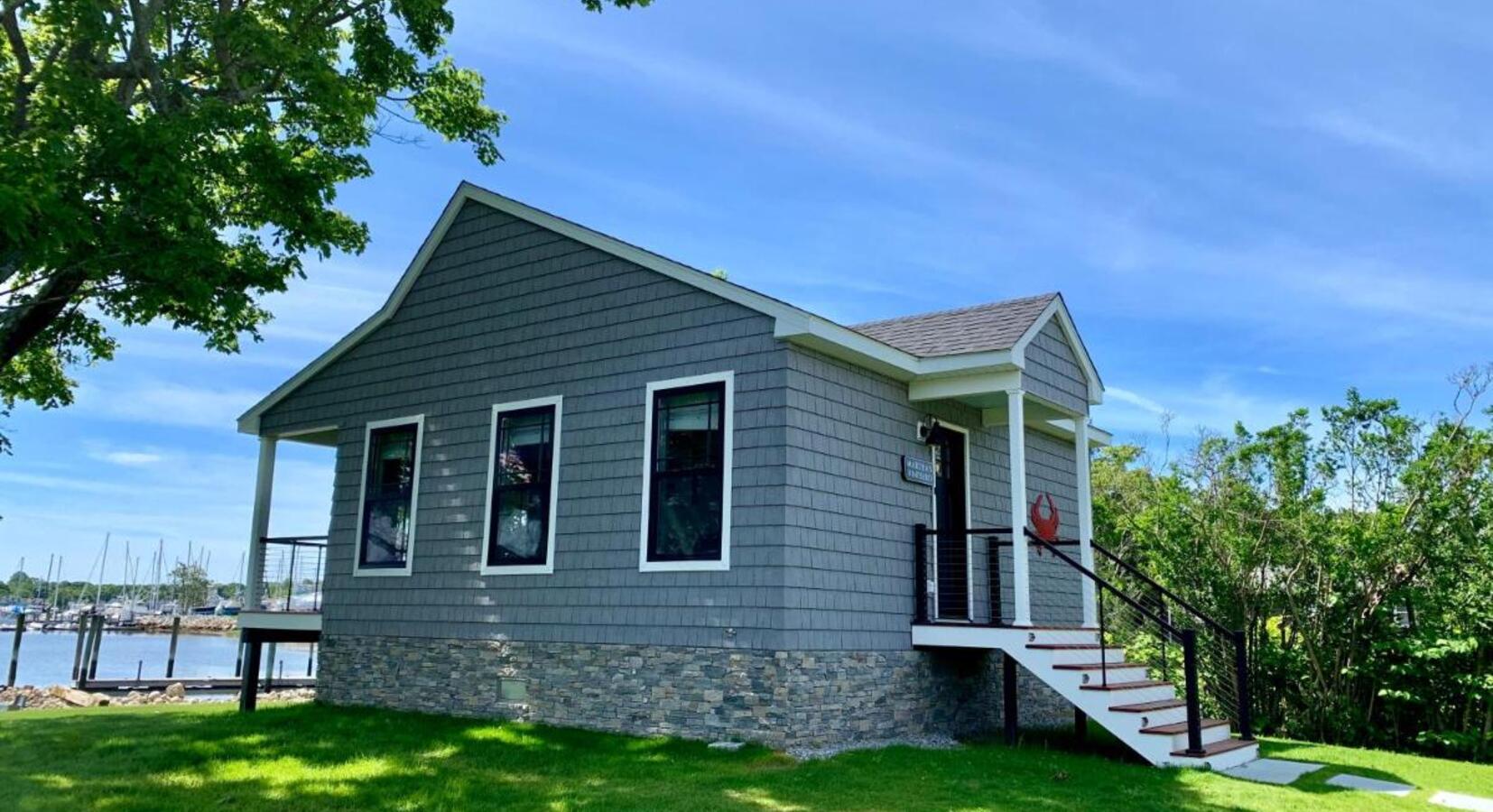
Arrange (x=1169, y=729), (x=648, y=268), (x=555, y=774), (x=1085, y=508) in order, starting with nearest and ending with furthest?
(x=555, y=774), (x=1169, y=729), (x=648, y=268), (x=1085, y=508)

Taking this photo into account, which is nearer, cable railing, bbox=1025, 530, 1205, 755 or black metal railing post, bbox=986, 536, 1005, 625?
cable railing, bbox=1025, 530, 1205, 755

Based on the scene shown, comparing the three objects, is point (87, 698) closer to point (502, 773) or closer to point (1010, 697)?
point (502, 773)

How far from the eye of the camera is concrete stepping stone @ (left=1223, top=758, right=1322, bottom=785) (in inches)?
320

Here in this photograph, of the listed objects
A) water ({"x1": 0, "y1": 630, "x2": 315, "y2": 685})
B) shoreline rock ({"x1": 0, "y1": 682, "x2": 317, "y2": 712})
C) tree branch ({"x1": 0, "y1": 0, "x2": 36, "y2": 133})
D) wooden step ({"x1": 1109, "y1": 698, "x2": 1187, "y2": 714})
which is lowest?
water ({"x1": 0, "y1": 630, "x2": 315, "y2": 685})

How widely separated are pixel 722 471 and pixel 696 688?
1.84 meters

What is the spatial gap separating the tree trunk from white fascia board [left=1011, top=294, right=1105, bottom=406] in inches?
354

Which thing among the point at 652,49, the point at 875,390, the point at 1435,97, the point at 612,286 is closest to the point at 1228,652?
the point at 875,390

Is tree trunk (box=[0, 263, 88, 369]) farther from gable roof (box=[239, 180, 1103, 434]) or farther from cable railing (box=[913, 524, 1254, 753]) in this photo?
cable railing (box=[913, 524, 1254, 753])

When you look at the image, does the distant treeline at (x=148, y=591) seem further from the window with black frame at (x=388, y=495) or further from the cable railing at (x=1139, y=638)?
the cable railing at (x=1139, y=638)

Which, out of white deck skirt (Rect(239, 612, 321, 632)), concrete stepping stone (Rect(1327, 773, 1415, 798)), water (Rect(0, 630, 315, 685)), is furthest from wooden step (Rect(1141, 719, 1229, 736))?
water (Rect(0, 630, 315, 685))

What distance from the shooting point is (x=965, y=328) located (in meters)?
10.4

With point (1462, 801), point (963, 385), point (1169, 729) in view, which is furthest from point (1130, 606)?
point (1462, 801)

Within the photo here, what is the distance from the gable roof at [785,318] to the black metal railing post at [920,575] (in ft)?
4.99

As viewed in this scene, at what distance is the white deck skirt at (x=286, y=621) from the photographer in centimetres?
1191
